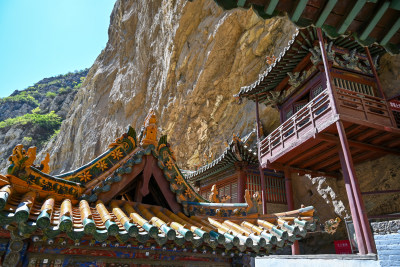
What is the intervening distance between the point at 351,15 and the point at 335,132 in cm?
647

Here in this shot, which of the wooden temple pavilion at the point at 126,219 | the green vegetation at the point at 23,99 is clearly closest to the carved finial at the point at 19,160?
the wooden temple pavilion at the point at 126,219

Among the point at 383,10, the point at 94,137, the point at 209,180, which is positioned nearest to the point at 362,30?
the point at 383,10

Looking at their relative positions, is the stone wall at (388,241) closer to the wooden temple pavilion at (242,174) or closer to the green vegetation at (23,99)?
the wooden temple pavilion at (242,174)

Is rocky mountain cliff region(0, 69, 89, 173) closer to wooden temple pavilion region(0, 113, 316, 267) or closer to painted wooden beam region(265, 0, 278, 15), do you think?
wooden temple pavilion region(0, 113, 316, 267)

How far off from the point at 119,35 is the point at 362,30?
36.6 meters

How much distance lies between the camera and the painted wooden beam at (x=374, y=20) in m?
2.21

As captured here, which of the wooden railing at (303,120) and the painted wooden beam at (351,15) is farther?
the wooden railing at (303,120)

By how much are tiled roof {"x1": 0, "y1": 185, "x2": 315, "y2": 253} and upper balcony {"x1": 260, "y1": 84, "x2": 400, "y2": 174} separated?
4.37 meters

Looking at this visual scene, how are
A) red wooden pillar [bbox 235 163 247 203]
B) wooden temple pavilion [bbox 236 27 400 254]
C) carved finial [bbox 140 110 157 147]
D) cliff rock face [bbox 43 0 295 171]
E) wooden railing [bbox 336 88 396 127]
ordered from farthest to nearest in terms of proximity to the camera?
cliff rock face [bbox 43 0 295 171]
red wooden pillar [bbox 235 163 247 203]
wooden railing [bbox 336 88 396 127]
wooden temple pavilion [bbox 236 27 400 254]
carved finial [bbox 140 110 157 147]

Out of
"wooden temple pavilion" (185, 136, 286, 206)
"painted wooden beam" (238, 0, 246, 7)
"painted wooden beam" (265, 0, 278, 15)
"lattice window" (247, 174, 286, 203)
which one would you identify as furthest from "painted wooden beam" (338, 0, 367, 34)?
"lattice window" (247, 174, 286, 203)

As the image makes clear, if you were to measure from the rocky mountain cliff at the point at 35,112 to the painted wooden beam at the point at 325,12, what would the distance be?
46.2 meters

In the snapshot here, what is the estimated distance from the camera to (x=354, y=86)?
9.55m

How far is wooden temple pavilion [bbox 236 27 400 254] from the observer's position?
7457 millimetres

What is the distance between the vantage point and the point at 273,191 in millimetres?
13086
